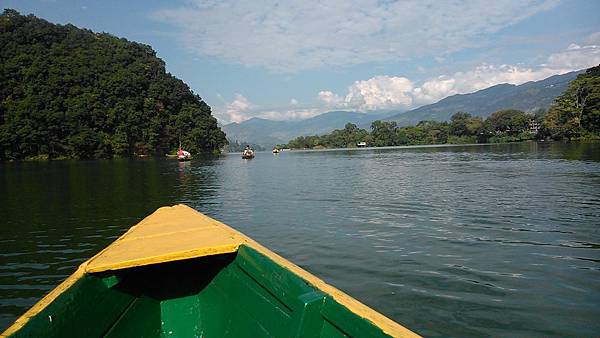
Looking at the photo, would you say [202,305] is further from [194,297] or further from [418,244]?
[418,244]

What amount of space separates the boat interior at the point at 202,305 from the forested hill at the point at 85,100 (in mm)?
106162

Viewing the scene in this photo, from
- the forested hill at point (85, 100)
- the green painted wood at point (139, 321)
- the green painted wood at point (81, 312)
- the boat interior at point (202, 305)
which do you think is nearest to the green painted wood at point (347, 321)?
the boat interior at point (202, 305)

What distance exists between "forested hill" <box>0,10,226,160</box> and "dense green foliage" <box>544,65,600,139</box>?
108302mm

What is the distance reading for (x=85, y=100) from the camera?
112 meters

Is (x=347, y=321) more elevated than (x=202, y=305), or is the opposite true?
(x=347, y=321)

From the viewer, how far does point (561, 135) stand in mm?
104500

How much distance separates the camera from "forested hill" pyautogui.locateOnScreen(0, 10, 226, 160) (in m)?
97.7

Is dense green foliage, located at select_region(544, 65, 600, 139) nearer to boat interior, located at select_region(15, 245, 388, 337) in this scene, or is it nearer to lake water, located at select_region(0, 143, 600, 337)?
lake water, located at select_region(0, 143, 600, 337)

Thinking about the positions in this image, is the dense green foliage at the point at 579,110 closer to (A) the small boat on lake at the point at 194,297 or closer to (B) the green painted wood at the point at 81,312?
(A) the small boat on lake at the point at 194,297

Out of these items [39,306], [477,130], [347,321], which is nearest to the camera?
[347,321]

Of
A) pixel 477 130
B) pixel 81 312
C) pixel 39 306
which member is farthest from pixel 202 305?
pixel 477 130

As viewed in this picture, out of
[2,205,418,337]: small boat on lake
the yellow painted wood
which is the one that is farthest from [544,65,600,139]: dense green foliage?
the yellow painted wood

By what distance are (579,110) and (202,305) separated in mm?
117989

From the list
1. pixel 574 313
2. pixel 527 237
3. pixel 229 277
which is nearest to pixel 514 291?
pixel 574 313
